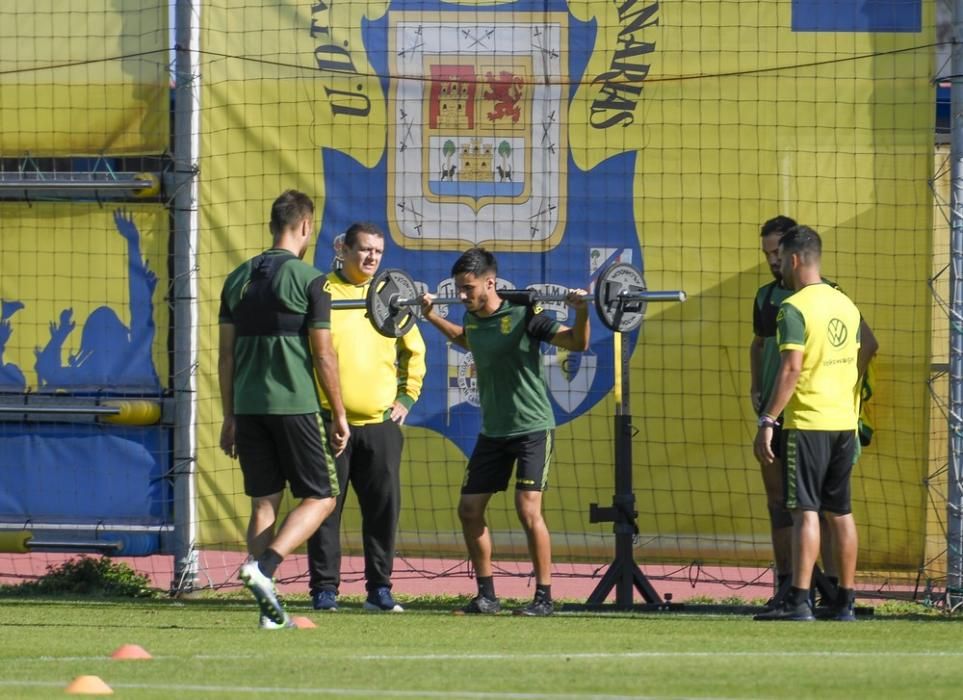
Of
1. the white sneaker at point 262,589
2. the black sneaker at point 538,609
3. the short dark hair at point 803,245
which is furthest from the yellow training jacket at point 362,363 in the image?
the short dark hair at point 803,245

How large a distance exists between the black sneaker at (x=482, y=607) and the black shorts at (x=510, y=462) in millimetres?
534

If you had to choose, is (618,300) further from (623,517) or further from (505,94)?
(505,94)

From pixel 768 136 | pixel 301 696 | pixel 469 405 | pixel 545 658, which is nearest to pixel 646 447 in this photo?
pixel 469 405

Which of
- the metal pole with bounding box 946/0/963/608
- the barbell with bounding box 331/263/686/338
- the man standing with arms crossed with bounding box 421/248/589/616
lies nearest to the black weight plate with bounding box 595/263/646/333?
the barbell with bounding box 331/263/686/338

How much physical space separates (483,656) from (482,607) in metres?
2.27

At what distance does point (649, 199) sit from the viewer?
9812 mm

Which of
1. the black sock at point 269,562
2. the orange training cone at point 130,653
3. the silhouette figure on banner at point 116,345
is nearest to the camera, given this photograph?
the orange training cone at point 130,653

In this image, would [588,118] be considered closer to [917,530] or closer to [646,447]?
[646,447]

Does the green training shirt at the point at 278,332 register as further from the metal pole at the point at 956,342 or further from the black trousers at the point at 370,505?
the metal pole at the point at 956,342

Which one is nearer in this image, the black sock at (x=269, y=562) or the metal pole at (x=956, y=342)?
the black sock at (x=269, y=562)

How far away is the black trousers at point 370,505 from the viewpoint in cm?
862

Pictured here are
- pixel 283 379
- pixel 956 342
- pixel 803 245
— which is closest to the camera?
pixel 283 379

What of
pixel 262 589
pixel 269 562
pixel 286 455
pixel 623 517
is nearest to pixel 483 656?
pixel 262 589

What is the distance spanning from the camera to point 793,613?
783 cm
